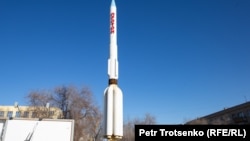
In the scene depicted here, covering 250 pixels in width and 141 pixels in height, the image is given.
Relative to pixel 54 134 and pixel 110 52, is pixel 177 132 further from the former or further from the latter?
pixel 54 134

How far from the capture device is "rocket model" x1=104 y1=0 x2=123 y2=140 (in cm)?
1173

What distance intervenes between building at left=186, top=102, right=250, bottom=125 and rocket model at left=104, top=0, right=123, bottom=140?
41.5 meters

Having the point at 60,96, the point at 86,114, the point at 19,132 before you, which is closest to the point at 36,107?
the point at 60,96

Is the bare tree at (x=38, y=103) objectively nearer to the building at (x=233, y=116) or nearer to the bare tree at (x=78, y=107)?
the bare tree at (x=78, y=107)

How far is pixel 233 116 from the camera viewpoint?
173 ft

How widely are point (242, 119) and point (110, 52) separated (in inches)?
1679

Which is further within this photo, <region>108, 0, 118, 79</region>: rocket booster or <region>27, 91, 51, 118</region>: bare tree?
<region>27, 91, 51, 118</region>: bare tree

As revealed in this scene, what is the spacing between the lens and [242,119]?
163 feet

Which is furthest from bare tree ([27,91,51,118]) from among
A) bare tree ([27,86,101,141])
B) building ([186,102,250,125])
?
building ([186,102,250,125])

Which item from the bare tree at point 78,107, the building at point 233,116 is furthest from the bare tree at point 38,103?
the building at point 233,116

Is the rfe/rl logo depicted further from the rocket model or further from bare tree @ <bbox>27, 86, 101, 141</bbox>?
bare tree @ <bbox>27, 86, 101, 141</bbox>

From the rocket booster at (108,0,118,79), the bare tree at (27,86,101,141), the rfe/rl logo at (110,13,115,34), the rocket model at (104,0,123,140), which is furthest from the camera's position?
the bare tree at (27,86,101,141)

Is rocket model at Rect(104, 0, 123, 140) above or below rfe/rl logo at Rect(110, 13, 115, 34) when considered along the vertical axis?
below

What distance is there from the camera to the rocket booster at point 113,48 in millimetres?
12820
